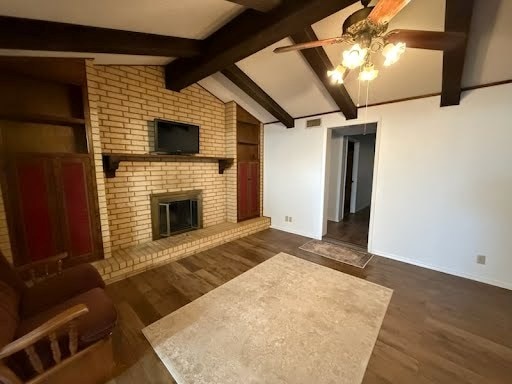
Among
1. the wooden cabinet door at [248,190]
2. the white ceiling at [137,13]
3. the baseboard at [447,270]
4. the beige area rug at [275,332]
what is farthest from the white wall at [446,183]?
the white ceiling at [137,13]

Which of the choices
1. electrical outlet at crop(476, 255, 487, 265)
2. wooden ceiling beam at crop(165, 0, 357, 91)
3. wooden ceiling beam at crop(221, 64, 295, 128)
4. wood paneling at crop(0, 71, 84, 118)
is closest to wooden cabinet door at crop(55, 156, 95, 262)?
wood paneling at crop(0, 71, 84, 118)

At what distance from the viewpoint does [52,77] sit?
7.32ft

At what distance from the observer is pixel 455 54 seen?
207 cm

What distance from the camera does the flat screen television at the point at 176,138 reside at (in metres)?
3.11

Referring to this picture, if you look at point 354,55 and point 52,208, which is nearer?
point 354,55

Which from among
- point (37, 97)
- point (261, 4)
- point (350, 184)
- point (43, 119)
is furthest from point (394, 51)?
point (350, 184)

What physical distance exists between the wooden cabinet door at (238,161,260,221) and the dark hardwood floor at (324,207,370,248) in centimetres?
161

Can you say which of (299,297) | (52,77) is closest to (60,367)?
(299,297)

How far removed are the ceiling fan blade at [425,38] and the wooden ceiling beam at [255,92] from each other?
7.03 feet

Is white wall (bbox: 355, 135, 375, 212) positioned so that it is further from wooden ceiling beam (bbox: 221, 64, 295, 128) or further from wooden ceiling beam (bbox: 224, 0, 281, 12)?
wooden ceiling beam (bbox: 224, 0, 281, 12)

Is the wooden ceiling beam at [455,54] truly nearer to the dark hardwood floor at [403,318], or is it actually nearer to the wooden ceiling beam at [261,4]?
the wooden ceiling beam at [261,4]

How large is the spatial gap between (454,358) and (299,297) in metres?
1.24

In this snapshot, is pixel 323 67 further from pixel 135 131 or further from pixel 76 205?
pixel 76 205

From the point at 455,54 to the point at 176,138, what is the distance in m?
3.42
